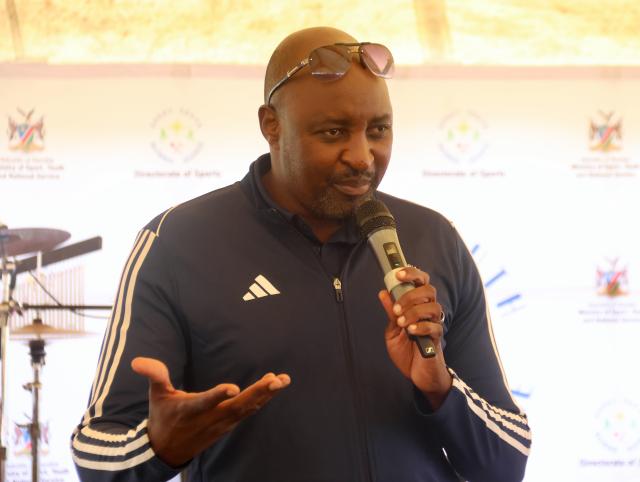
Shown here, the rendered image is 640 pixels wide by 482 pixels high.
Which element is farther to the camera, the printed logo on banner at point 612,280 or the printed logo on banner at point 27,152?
the printed logo on banner at point 612,280

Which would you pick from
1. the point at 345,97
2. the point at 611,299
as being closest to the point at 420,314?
the point at 345,97

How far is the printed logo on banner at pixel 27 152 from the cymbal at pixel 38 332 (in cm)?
77

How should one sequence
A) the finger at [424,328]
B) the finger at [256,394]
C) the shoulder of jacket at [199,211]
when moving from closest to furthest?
the finger at [256,394] < the finger at [424,328] < the shoulder of jacket at [199,211]

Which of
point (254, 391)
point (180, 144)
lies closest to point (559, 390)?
point (180, 144)

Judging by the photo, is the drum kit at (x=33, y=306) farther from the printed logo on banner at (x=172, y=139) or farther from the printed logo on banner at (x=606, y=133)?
the printed logo on banner at (x=606, y=133)

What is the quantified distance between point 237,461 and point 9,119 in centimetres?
332

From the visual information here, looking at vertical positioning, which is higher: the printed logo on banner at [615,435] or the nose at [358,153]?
the nose at [358,153]

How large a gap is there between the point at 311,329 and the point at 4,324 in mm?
2695

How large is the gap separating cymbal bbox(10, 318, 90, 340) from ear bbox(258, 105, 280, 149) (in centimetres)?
255

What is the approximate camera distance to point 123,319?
71.0 inches

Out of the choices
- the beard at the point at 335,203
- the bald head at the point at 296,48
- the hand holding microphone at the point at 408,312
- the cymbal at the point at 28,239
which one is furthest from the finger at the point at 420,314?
the cymbal at the point at 28,239

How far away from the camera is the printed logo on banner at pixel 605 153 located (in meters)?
4.74

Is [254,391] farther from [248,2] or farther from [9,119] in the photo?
[248,2]

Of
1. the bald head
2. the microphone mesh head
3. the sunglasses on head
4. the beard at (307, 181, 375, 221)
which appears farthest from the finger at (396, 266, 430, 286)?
the bald head
